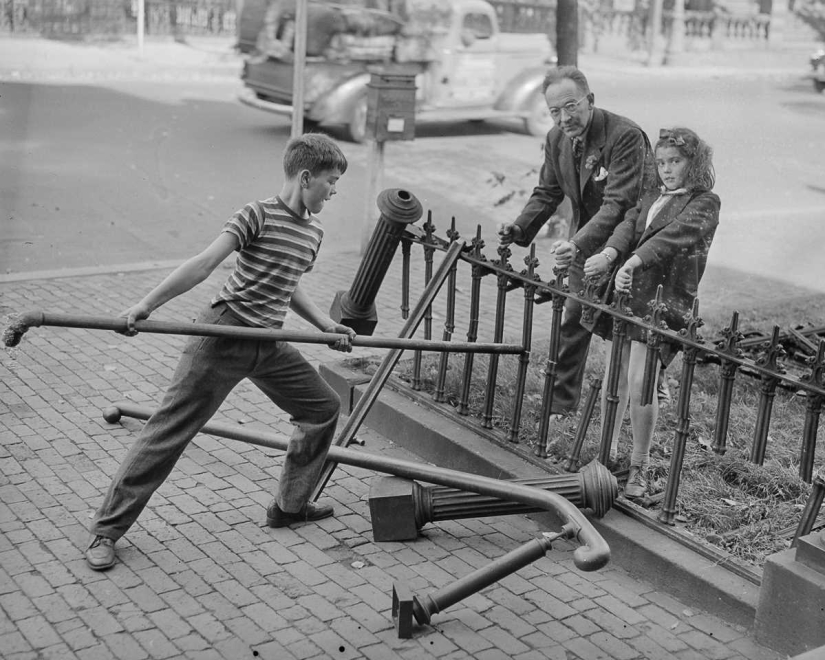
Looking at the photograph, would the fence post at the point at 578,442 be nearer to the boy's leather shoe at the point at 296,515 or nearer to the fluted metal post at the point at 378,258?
the boy's leather shoe at the point at 296,515

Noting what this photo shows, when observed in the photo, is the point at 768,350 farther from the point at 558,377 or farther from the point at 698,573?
the point at 558,377

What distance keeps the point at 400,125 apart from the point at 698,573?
20.0 feet

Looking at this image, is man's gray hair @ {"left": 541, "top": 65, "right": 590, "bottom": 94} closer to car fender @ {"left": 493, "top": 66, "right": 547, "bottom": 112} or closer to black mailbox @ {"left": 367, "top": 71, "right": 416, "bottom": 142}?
black mailbox @ {"left": 367, "top": 71, "right": 416, "bottom": 142}

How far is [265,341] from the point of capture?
4.26 m

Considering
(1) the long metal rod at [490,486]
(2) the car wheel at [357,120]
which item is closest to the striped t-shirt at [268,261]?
(1) the long metal rod at [490,486]

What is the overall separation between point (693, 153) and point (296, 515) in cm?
226

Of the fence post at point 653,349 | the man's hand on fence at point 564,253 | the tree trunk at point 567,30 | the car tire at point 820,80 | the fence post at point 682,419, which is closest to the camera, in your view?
the fence post at point 682,419

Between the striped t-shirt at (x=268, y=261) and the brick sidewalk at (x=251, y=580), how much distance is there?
98cm

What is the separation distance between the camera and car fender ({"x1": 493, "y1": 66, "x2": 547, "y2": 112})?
16.9 meters

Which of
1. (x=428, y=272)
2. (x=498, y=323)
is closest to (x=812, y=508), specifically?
(x=498, y=323)

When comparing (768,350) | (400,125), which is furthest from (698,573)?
(400,125)

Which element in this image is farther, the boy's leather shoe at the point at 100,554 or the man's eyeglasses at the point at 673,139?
the man's eyeglasses at the point at 673,139

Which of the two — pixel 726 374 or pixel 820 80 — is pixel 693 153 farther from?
pixel 820 80

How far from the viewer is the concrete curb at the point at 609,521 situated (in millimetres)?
4004
